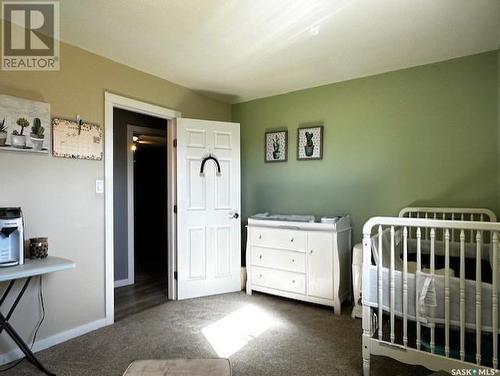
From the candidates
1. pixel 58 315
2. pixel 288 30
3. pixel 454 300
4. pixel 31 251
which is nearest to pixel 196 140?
pixel 288 30

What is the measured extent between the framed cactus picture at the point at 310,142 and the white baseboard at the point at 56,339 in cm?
272

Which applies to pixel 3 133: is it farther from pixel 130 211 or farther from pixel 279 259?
pixel 279 259

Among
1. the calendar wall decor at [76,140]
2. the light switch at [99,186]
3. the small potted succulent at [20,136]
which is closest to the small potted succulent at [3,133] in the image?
the small potted succulent at [20,136]

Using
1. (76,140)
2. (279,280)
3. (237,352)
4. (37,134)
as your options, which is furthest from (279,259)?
(37,134)

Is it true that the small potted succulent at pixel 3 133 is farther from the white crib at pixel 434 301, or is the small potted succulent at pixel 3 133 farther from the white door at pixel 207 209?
the white crib at pixel 434 301

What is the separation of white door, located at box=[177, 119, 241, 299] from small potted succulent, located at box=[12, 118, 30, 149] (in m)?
1.40

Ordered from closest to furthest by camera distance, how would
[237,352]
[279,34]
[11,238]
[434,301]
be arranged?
[434,301], [11,238], [237,352], [279,34]

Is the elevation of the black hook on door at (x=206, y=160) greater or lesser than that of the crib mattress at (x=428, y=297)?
greater

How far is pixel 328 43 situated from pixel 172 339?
2733 mm

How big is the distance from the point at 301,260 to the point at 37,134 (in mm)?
2570

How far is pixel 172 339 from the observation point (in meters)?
2.37

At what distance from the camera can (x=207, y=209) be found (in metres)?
3.40

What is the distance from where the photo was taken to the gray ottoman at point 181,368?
4.33ft

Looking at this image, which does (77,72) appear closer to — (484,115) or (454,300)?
(454,300)
